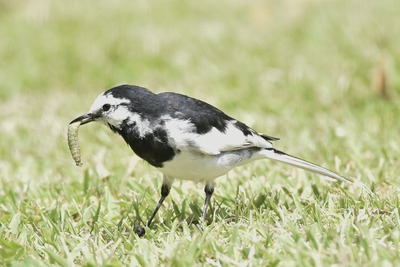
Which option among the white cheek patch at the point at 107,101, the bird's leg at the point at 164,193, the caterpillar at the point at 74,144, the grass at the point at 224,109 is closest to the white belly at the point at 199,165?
the bird's leg at the point at 164,193

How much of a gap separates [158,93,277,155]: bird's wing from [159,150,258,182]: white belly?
0.05 m

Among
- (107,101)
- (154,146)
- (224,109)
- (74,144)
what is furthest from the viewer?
(224,109)

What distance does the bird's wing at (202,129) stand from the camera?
3.91 m

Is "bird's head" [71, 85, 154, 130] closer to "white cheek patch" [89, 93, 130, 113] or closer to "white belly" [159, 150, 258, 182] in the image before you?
"white cheek patch" [89, 93, 130, 113]

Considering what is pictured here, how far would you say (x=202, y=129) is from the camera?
13.2ft

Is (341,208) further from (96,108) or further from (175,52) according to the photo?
(175,52)

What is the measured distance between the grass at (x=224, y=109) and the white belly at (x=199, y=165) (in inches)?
12.3

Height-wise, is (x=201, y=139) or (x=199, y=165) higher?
(x=201, y=139)

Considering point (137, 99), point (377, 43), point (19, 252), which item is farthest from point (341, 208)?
point (377, 43)

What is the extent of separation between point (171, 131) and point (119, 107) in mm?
391

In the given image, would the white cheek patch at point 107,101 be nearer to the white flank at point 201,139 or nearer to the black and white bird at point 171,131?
the black and white bird at point 171,131

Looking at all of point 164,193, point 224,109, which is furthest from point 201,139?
point 224,109

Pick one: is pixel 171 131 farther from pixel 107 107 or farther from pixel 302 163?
pixel 302 163

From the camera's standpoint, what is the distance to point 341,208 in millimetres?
4016
